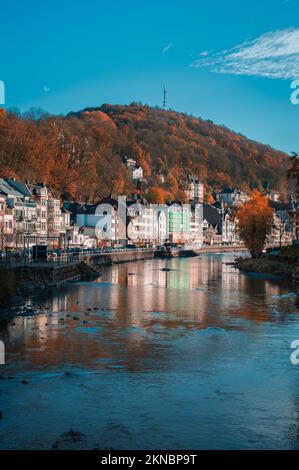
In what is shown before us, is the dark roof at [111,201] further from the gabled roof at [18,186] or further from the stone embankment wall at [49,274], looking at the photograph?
the stone embankment wall at [49,274]

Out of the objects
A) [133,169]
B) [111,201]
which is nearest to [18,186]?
[111,201]

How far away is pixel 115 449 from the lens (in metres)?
14.2

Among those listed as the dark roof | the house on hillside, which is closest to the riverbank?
the dark roof

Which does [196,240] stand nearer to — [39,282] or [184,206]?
[184,206]

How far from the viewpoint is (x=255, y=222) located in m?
85.3

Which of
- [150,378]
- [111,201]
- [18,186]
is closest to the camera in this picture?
[150,378]

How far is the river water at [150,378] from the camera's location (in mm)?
15211

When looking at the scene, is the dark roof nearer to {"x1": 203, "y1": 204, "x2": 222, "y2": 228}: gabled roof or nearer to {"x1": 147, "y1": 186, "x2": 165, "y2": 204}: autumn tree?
{"x1": 147, "y1": 186, "x2": 165, "y2": 204}: autumn tree

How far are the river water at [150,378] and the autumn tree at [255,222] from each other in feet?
157

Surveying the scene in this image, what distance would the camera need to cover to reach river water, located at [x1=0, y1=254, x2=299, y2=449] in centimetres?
1521

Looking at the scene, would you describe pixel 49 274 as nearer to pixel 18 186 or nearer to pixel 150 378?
pixel 150 378

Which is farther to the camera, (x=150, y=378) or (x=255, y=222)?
(x=255, y=222)

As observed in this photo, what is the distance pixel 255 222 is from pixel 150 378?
6708cm

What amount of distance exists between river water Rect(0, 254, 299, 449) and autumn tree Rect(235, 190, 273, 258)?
4792cm
